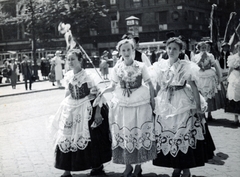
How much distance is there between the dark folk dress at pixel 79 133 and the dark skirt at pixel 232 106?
3.85 m

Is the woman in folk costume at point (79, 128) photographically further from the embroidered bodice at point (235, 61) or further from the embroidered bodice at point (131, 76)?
the embroidered bodice at point (235, 61)

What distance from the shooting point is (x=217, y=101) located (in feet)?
25.8

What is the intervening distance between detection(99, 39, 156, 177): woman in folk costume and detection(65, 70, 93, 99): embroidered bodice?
1.42 feet

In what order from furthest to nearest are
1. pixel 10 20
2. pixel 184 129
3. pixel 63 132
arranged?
pixel 10 20 < pixel 63 132 < pixel 184 129

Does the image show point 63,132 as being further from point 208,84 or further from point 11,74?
point 11,74

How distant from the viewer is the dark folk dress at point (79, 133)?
13.9 ft

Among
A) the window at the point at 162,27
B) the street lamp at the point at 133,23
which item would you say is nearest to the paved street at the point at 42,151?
the street lamp at the point at 133,23

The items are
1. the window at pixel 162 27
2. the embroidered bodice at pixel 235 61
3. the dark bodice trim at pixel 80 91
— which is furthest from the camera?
the window at pixel 162 27

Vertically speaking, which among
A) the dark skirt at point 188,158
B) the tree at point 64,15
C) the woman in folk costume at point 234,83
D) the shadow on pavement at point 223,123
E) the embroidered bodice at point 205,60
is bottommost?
the shadow on pavement at point 223,123

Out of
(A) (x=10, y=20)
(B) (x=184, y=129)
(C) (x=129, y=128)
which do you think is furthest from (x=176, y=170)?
(A) (x=10, y=20)

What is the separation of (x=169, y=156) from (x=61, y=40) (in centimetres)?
4144

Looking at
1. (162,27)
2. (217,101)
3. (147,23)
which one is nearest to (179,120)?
(217,101)

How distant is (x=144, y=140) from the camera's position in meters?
4.13

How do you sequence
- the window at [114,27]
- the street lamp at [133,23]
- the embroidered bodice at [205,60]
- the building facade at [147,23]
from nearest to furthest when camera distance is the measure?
the embroidered bodice at [205,60] < the street lamp at [133,23] < the building facade at [147,23] < the window at [114,27]
